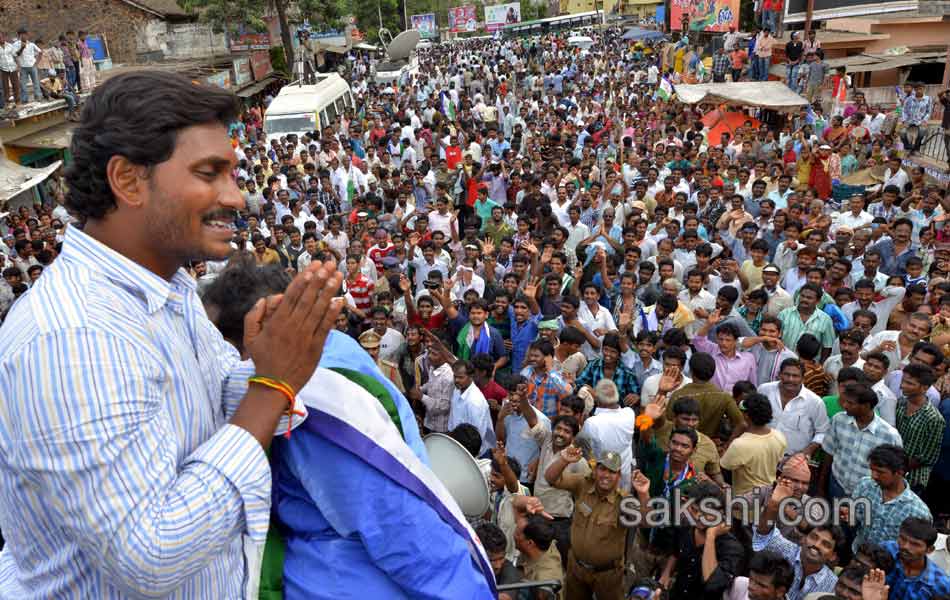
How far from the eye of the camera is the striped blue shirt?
107cm

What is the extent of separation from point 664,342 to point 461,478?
4.12 meters

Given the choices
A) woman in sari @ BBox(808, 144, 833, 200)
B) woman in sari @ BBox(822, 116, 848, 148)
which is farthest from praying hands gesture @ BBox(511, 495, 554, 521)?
woman in sari @ BBox(822, 116, 848, 148)

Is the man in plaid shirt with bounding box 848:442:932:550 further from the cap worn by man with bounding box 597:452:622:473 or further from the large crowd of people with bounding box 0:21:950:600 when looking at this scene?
the cap worn by man with bounding box 597:452:622:473

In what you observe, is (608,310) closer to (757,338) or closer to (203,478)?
(757,338)

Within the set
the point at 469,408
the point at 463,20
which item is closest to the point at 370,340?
the point at 469,408

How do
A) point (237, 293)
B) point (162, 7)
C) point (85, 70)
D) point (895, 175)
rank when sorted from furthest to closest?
1. point (162, 7)
2. point (85, 70)
3. point (895, 175)
4. point (237, 293)

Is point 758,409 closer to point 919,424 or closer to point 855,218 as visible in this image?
point 919,424

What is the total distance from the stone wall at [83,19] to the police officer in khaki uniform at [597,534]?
78.5 feet

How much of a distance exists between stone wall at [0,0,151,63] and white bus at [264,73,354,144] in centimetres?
930

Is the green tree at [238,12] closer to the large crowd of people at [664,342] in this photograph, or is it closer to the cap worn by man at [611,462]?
the large crowd of people at [664,342]

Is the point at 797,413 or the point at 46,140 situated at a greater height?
the point at 46,140

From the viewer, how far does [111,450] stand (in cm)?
108

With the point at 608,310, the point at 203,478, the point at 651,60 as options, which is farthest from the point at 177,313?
the point at 651,60

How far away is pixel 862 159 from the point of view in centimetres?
1234
